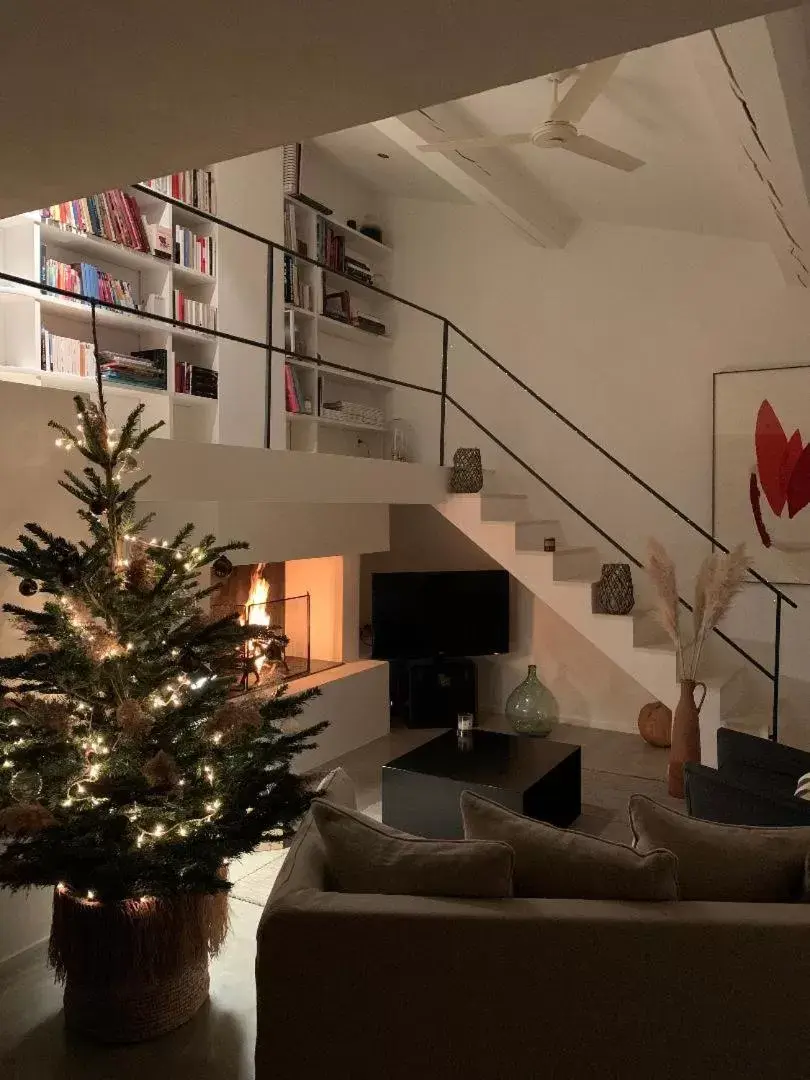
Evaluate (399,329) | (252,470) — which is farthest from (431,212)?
(252,470)

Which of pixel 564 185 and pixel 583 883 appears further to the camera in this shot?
pixel 564 185

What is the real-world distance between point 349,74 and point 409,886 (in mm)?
1718

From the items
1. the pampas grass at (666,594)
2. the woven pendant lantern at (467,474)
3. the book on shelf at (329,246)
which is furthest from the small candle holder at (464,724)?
the book on shelf at (329,246)

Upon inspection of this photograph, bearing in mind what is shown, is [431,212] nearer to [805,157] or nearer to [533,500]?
[533,500]

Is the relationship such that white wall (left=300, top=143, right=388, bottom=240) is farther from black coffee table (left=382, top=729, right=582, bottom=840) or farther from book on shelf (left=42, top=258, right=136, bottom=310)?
black coffee table (left=382, top=729, right=582, bottom=840)

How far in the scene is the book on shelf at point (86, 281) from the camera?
4160mm

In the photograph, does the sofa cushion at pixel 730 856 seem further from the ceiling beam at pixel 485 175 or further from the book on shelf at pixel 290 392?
the book on shelf at pixel 290 392

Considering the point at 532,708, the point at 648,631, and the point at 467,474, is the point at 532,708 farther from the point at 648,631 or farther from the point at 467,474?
the point at 467,474

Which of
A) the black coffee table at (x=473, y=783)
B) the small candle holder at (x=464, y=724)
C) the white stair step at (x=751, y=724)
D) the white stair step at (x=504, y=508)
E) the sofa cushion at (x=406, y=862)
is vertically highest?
the white stair step at (x=504, y=508)

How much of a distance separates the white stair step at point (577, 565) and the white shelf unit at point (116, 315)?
226cm

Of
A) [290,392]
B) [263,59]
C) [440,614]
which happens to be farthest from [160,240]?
[263,59]

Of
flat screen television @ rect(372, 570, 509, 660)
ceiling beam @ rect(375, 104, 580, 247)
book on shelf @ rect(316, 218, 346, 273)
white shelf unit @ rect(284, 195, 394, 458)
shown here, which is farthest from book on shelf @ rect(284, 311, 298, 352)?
flat screen television @ rect(372, 570, 509, 660)

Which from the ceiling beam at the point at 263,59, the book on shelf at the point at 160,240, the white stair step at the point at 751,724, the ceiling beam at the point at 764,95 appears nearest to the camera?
the ceiling beam at the point at 263,59

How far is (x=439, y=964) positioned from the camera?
1.85m
